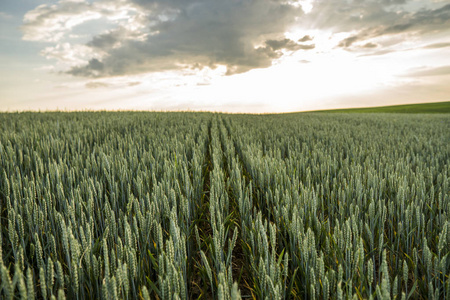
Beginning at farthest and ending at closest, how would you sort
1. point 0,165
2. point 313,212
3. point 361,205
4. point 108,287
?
point 0,165, point 361,205, point 313,212, point 108,287

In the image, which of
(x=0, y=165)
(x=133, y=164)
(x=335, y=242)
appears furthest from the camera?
(x=0, y=165)

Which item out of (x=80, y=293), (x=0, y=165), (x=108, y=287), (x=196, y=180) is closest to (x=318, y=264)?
(x=108, y=287)

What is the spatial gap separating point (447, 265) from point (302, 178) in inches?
44.4

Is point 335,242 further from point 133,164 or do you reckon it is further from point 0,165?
point 0,165

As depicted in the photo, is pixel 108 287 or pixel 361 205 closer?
pixel 108 287

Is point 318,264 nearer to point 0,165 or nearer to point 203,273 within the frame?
point 203,273

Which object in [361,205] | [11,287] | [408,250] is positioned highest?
[11,287]

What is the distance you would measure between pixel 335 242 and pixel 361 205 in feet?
2.25

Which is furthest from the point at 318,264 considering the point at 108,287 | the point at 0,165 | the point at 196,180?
the point at 0,165

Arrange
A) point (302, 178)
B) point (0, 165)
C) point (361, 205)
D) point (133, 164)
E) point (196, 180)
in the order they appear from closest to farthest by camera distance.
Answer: point (361, 205) < point (196, 180) < point (302, 178) < point (133, 164) < point (0, 165)

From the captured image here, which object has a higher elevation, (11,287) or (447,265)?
(11,287)

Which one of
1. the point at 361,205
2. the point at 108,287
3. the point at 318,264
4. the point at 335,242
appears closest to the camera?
the point at 108,287

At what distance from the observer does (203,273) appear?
1.20 metres

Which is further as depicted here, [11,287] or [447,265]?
[447,265]
